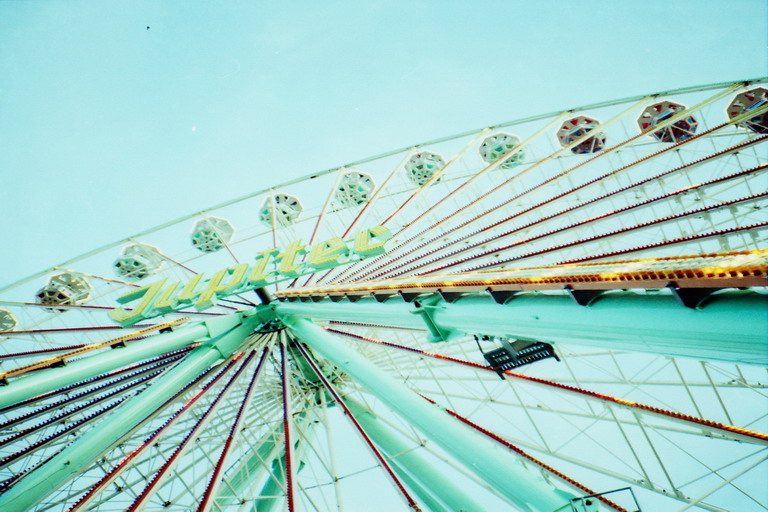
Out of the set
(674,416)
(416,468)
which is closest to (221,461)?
A: (416,468)

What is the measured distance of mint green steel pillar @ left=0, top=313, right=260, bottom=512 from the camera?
22.5 feet

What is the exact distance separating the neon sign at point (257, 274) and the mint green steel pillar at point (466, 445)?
8.64ft

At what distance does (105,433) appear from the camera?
7.73m

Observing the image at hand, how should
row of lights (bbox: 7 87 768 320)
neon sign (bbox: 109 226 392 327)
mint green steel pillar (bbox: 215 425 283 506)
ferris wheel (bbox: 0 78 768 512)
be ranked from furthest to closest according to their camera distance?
row of lights (bbox: 7 87 768 320) → mint green steel pillar (bbox: 215 425 283 506) → neon sign (bbox: 109 226 392 327) → ferris wheel (bbox: 0 78 768 512)

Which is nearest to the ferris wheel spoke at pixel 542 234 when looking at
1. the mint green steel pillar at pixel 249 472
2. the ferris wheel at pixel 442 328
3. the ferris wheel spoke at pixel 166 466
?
the ferris wheel at pixel 442 328

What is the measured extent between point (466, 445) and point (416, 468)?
443 centimetres

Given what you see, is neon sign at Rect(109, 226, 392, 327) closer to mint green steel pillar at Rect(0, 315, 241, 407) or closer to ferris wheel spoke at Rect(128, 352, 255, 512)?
mint green steel pillar at Rect(0, 315, 241, 407)

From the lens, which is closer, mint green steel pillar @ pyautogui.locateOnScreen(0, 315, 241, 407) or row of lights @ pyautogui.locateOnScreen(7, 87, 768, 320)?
mint green steel pillar @ pyautogui.locateOnScreen(0, 315, 241, 407)

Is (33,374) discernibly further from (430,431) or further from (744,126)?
(744,126)

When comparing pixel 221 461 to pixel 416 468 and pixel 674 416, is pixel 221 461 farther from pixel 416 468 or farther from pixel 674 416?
pixel 674 416

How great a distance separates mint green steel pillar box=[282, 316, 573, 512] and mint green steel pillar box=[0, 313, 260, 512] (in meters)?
3.67

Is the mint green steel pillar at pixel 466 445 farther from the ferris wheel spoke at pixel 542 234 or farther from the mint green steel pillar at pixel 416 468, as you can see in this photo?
the ferris wheel spoke at pixel 542 234

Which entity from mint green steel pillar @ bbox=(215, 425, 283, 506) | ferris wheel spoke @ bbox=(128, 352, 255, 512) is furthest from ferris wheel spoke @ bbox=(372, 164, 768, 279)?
mint green steel pillar @ bbox=(215, 425, 283, 506)

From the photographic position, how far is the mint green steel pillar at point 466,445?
5195 mm
